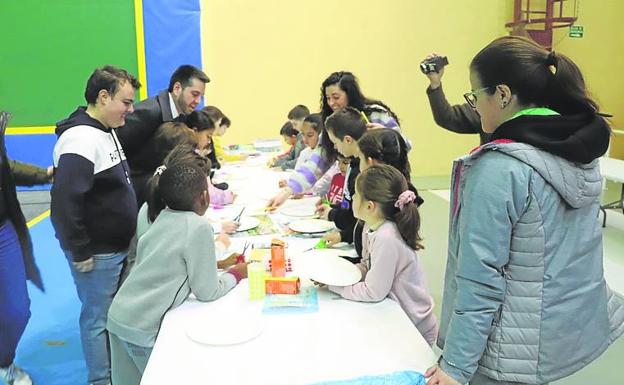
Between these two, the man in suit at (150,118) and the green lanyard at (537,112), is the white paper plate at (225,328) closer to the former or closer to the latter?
the green lanyard at (537,112)

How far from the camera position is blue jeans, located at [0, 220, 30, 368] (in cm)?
220

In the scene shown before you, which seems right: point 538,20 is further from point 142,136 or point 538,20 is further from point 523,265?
point 523,265

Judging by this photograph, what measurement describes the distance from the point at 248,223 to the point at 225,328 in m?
1.02

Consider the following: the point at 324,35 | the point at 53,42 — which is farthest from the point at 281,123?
the point at 53,42

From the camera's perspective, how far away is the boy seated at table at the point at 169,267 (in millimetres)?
1553

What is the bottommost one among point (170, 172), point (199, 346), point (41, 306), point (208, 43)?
point (41, 306)

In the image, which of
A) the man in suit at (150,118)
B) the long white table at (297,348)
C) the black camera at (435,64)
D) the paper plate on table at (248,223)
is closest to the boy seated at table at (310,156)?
the paper plate on table at (248,223)

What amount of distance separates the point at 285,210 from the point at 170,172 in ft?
3.74

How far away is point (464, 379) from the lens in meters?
1.16

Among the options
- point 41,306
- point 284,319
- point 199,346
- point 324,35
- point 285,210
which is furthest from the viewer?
point 324,35

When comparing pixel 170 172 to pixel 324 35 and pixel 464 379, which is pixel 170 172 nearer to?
pixel 464 379

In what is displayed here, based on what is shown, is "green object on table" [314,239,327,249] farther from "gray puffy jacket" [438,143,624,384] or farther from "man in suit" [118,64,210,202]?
"man in suit" [118,64,210,202]

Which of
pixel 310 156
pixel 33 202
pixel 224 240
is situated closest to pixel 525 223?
pixel 224 240

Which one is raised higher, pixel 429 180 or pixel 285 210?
pixel 285 210
